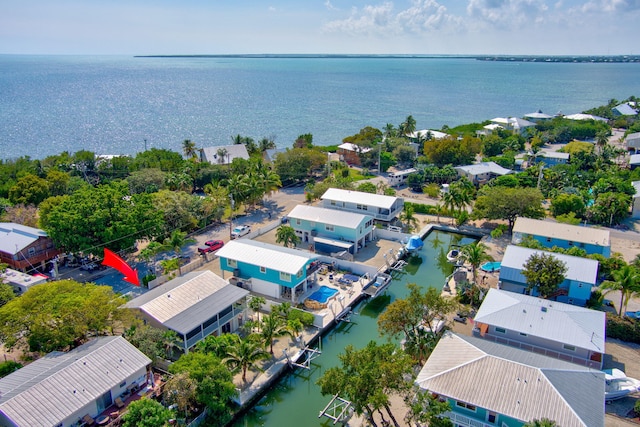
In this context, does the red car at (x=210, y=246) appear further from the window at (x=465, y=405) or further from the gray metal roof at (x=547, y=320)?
the window at (x=465, y=405)

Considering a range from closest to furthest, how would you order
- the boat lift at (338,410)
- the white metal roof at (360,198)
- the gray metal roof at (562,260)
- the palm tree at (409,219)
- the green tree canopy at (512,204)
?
1. the boat lift at (338,410)
2. the gray metal roof at (562,260)
3. the green tree canopy at (512,204)
4. the white metal roof at (360,198)
5. the palm tree at (409,219)

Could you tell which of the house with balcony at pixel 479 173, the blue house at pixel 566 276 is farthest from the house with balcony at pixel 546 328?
the house with balcony at pixel 479 173

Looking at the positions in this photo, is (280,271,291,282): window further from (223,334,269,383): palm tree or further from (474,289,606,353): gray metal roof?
(474,289,606,353): gray metal roof

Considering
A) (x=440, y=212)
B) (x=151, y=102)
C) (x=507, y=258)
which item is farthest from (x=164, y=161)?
(x=151, y=102)

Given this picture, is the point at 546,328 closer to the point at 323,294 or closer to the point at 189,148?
the point at 323,294

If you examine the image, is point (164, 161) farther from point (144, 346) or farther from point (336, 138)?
point (336, 138)
